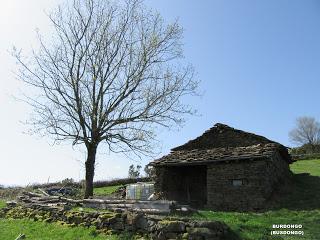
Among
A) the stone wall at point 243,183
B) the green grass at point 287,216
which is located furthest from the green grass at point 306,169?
the stone wall at point 243,183

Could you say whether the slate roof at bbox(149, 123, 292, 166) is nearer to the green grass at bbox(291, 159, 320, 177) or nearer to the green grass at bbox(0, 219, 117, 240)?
the green grass at bbox(291, 159, 320, 177)

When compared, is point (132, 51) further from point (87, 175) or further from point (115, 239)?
point (115, 239)

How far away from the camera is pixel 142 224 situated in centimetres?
1378

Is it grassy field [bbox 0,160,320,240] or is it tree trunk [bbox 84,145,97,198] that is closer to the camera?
grassy field [bbox 0,160,320,240]

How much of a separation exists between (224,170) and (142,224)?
10381 mm

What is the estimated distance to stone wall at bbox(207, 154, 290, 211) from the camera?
21.8 meters

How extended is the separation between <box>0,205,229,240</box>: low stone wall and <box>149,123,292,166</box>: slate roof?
9.31 m

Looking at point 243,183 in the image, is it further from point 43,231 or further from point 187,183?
point 43,231

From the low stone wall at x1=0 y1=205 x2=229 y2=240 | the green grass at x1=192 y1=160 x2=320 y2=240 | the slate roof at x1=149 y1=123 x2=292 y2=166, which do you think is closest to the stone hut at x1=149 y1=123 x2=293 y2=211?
the slate roof at x1=149 y1=123 x2=292 y2=166

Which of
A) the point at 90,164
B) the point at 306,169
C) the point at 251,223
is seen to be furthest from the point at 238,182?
the point at 306,169

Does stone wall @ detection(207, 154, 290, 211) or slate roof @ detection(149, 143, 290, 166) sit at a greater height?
slate roof @ detection(149, 143, 290, 166)

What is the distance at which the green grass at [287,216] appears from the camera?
43.0ft

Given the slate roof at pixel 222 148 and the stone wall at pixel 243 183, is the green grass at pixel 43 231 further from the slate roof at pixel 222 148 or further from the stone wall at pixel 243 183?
the slate roof at pixel 222 148

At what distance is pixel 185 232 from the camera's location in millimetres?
12523
